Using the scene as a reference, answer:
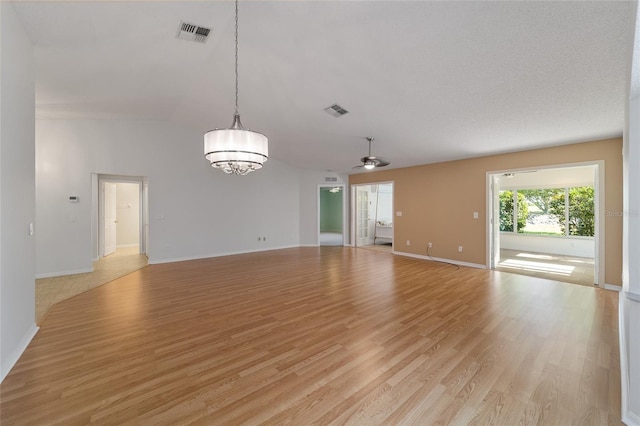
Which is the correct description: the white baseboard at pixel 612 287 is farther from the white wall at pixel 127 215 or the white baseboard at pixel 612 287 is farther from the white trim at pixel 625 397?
the white wall at pixel 127 215

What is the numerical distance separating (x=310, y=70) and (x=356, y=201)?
5.80 metres

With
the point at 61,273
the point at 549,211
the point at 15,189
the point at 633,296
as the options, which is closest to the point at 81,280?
the point at 61,273

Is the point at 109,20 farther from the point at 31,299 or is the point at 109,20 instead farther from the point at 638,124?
the point at 638,124

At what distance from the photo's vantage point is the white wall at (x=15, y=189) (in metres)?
1.97

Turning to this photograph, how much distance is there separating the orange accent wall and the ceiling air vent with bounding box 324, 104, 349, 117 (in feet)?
11.1

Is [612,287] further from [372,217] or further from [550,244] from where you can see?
[372,217]

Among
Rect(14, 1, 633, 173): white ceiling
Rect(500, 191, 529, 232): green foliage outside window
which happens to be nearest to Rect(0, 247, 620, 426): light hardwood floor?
Rect(14, 1, 633, 173): white ceiling

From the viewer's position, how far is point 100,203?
21.0ft

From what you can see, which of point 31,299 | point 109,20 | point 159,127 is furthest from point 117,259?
point 109,20

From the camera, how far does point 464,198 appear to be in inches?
229

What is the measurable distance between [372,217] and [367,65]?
22.8ft

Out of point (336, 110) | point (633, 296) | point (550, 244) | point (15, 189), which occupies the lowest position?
point (550, 244)

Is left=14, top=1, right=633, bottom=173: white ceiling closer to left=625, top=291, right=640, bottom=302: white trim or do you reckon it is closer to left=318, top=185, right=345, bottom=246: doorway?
left=625, top=291, right=640, bottom=302: white trim

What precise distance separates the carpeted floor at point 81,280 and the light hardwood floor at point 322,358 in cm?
24
